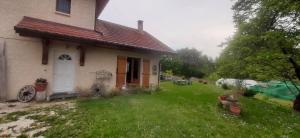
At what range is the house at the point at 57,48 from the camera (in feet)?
24.5

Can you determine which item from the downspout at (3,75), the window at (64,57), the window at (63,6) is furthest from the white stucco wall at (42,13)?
the window at (64,57)

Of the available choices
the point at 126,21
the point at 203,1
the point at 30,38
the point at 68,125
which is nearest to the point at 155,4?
the point at 203,1

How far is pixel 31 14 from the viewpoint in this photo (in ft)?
26.6

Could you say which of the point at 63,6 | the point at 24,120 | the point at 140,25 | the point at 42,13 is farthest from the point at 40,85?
the point at 140,25

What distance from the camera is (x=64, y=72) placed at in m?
8.85

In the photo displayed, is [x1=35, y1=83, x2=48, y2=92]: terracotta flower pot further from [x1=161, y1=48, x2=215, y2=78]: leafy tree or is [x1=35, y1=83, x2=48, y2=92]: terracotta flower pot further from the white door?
[x1=161, y1=48, x2=215, y2=78]: leafy tree

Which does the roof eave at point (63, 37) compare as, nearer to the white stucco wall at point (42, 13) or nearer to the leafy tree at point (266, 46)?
the white stucco wall at point (42, 13)

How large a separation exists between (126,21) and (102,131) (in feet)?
66.5

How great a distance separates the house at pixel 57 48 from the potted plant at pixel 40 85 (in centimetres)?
32

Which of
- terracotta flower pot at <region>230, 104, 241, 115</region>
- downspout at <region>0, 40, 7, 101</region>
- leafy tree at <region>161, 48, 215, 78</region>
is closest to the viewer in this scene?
terracotta flower pot at <region>230, 104, 241, 115</region>

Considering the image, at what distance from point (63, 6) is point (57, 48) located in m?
2.26

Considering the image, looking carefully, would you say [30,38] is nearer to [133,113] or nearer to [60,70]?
[60,70]

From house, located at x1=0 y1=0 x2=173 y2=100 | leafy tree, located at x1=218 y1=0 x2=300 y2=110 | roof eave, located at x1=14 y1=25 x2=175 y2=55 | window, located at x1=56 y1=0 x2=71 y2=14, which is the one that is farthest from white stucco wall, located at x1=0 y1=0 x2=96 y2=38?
leafy tree, located at x1=218 y1=0 x2=300 y2=110

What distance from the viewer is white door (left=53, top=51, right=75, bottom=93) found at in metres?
8.62
